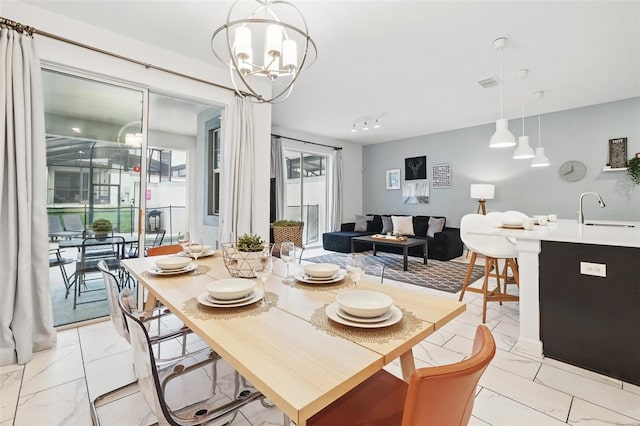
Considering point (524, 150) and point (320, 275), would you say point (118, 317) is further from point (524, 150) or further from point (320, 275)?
point (524, 150)

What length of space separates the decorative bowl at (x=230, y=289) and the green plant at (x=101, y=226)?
233 cm

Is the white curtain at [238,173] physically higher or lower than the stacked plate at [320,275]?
higher

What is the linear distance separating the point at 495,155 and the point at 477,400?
540 centimetres

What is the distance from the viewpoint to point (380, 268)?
57.4 inches

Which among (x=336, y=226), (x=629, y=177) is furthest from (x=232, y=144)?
(x=629, y=177)

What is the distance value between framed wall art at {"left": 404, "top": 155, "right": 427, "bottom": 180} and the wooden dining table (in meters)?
6.02

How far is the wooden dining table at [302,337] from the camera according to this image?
2.21ft

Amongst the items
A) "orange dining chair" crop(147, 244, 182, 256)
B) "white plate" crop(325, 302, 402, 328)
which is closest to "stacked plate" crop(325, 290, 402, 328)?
"white plate" crop(325, 302, 402, 328)

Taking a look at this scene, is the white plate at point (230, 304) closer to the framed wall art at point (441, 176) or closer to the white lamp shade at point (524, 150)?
the white lamp shade at point (524, 150)

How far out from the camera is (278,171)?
6074mm

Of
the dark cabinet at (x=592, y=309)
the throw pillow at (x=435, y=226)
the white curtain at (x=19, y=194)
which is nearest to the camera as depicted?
the dark cabinet at (x=592, y=309)

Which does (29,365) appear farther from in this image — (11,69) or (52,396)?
(11,69)

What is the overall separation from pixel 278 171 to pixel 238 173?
269 cm

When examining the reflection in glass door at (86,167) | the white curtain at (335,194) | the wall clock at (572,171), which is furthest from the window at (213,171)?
the wall clock at (572,171)
